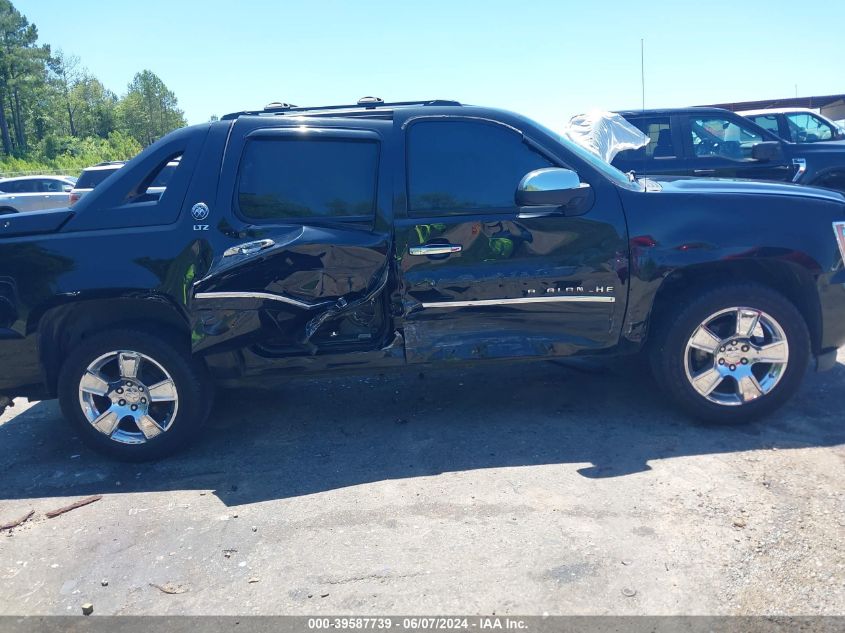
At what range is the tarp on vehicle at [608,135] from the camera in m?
8.74

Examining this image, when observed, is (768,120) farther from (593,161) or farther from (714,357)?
(714,357)

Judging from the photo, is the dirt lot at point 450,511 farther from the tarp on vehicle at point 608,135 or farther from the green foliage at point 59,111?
the green foliage at point 59,111

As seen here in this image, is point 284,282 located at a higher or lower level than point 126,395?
higher

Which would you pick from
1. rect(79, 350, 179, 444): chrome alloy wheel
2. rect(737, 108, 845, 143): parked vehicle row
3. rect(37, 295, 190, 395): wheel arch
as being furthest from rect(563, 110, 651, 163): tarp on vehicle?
rect(79, 350, 179, 444): chrome alloy wheel

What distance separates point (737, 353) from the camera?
429cm

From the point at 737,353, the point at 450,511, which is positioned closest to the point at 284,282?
the point at 450,511

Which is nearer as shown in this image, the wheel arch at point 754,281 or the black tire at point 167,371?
the black tire at point 167,371

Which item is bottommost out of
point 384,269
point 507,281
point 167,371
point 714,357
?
point 714,357

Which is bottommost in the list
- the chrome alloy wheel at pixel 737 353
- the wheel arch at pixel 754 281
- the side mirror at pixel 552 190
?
the chrome alloy wheel at pixel 737 353

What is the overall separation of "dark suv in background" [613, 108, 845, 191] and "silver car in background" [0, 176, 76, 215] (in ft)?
58.9

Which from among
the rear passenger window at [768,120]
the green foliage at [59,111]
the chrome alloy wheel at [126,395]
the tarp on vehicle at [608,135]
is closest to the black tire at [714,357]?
the chrome alloy wheel at [126,395]

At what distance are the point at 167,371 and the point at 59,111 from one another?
308 feet

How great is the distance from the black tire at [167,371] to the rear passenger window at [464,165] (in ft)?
5.26

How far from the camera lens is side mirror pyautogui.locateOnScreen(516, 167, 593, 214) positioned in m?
4.06
